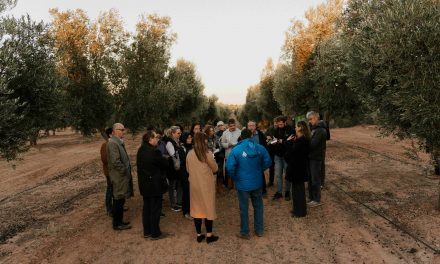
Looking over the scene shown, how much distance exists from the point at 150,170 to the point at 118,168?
3.14ft

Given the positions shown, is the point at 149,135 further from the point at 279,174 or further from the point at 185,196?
the point at 279,174

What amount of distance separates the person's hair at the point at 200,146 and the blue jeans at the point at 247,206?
1141 millimetres

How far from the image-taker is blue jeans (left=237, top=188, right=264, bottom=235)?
7520 millimetres

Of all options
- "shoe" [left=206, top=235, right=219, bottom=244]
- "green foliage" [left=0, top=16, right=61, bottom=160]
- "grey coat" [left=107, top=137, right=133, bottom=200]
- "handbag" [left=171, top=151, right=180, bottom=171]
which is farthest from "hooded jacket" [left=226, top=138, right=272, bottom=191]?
"green foliage" [left=0, top=16, right=61, bottom=160]

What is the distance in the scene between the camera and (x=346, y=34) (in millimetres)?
13773

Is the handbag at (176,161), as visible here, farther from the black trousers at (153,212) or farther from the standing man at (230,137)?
the standing man at (230,137)

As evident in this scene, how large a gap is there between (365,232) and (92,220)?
22.3ft

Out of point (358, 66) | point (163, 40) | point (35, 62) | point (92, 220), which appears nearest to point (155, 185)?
point (92, 220)

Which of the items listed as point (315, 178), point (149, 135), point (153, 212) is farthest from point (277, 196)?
point (149, 135)

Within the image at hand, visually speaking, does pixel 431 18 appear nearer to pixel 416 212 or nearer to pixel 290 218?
pixel 416 212

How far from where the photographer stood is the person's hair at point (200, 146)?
7141mm

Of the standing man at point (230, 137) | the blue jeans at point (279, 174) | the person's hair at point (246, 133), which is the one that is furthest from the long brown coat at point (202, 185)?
the blue jeans at point (279, 174)

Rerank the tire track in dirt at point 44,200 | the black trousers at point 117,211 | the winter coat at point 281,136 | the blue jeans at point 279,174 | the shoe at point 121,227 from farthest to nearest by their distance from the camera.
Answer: the blue jeans at point 279,174
the winter coat at point 281,136
the tire track in dirt at point 44,200
the shoe at point 121,227
the black trousers at point 117,211

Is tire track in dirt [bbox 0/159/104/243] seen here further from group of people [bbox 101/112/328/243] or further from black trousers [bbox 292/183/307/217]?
black trousers [bbox 292/183/307/217]
